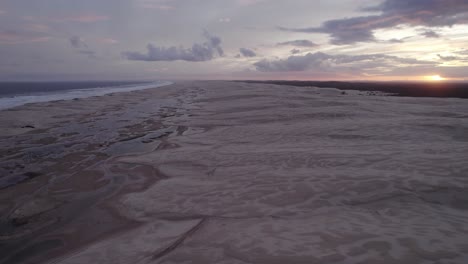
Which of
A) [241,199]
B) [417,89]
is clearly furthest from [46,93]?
[417,89]

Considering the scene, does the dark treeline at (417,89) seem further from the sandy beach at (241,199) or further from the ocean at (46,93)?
the ocean at (46,93)

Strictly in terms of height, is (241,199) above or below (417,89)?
below

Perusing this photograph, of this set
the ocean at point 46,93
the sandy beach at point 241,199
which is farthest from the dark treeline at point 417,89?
the ocean at point 46,93

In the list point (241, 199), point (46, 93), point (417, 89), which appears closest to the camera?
point (241, 199)

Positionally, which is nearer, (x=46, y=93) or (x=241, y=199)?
(x=241, y=199)

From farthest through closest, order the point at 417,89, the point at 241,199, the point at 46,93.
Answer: the point at 417,89
the point at 46,93
the point at 241,199

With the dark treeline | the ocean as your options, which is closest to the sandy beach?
the ocean

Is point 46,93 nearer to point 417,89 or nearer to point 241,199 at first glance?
point 241,199

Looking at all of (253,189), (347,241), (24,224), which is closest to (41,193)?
(24,224)
